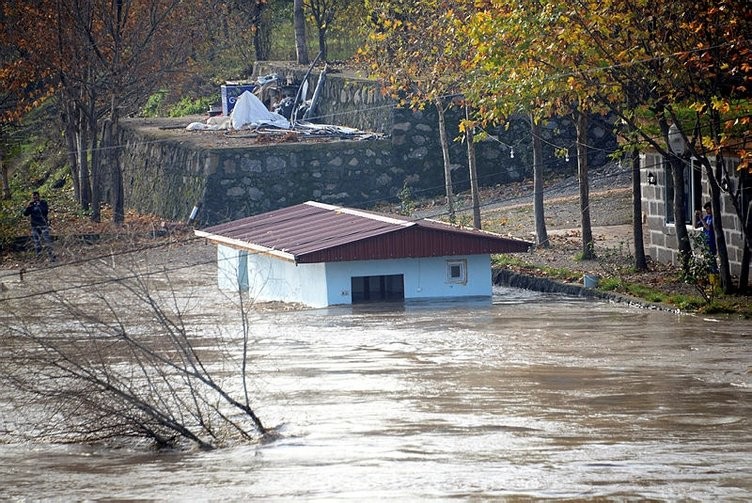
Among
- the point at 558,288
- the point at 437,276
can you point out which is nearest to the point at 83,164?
the point at 437,276

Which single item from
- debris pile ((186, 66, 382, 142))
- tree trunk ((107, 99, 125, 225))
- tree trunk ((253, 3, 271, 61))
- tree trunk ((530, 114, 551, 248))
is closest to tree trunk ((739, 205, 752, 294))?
tree trunk ((530, 114, 551, 248))

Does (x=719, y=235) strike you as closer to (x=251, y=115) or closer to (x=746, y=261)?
(x=746, y=261)

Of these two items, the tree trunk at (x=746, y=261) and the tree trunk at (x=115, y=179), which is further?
the tree trunk at (x=115, y=179)

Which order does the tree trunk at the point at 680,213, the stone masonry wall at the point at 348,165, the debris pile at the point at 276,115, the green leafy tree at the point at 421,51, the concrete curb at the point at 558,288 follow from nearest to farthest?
the concrete curb at the point at 558,288
the tree trunk at the point at 680,213
the green leafy tree at the point at 421,51
the stone masonry wall at the point at 348,165
the debris pile at the point at 276,115

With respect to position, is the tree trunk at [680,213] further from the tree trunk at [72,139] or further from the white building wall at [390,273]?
the tree trunk at [72,139]

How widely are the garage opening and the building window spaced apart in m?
0.94

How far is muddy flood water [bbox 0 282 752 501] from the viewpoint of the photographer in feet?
43.2

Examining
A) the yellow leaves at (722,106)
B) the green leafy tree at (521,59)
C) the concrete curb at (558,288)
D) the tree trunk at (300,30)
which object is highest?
the tree trunk at (300,30)

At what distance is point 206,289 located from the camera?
98.4 ft

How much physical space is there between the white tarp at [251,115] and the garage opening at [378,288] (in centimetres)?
1481

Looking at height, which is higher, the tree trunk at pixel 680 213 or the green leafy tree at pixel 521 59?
the green leafy tree at pixel 521 59

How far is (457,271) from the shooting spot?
2794 cm

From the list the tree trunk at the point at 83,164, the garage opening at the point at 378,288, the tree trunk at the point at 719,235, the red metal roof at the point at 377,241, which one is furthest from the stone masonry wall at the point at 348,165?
the tree trunk at the point at 719,235

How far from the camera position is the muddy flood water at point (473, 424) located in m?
13.2
